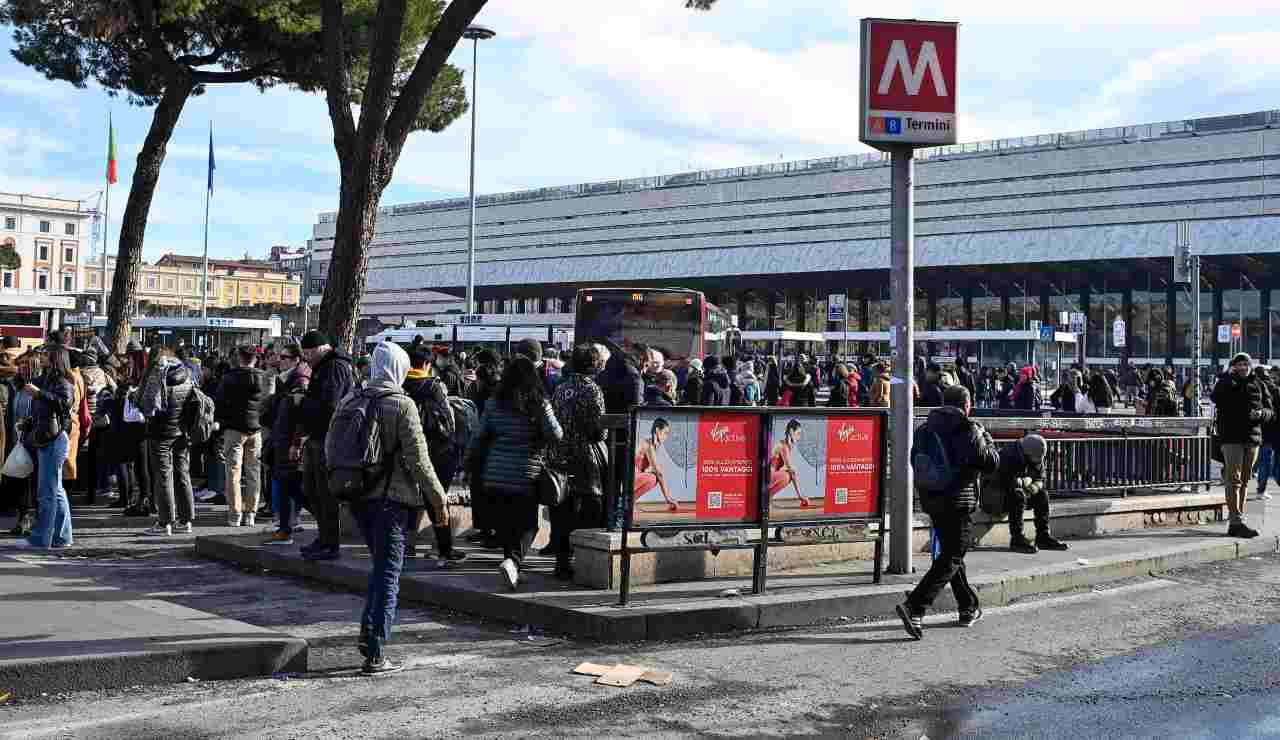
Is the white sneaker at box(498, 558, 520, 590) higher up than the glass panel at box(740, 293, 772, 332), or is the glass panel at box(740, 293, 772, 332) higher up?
the glass panel at box(740, 293, 772, 332)

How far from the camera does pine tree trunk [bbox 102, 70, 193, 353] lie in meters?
19.4

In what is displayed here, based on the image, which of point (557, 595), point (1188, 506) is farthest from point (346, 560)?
point (1188, 506)

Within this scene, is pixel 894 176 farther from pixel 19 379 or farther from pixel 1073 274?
pixel 1073 274

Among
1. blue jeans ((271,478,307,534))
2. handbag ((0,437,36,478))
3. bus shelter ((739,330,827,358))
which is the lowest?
blue jeans ((271,478,307,534))

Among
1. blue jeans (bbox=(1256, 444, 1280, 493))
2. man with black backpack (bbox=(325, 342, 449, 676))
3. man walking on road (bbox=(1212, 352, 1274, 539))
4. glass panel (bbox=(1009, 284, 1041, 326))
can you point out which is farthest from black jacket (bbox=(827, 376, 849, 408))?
glass panel (bbox=(1009, 284, 1041, 326))

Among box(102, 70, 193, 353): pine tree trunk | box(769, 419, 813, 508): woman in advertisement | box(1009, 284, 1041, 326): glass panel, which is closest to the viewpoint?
box(769, 419, 813, 508): woman in advertisement

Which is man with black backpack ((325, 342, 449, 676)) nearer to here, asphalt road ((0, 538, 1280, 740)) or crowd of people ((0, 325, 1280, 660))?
crowd of people ((0, 325, 1280, 660))

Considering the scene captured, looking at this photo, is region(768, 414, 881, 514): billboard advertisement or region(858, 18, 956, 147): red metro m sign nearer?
region(768, 414, 881, 514): billboard advertisement

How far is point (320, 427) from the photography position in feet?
31.2

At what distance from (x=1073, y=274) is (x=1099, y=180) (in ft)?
33.2

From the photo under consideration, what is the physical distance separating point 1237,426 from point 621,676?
27.6ft

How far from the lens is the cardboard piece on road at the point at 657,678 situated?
6.15 metres

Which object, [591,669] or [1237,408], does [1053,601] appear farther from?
[1237,408]

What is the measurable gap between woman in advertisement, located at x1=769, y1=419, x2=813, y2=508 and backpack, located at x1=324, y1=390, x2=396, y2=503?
286 centimetres
